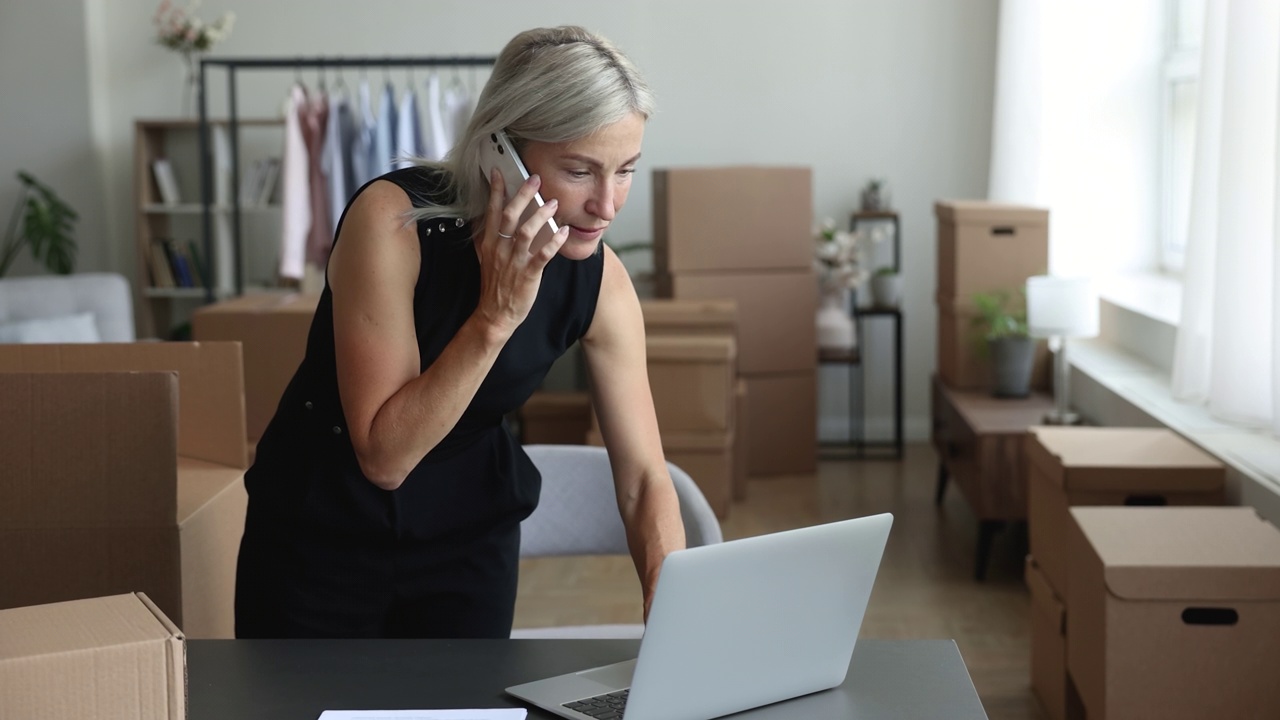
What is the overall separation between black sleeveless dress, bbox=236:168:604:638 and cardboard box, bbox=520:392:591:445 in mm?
3585

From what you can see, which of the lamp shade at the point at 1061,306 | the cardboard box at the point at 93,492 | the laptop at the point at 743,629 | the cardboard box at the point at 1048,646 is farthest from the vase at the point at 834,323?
the laptop at the point at 743,629

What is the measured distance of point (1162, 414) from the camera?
332 centimetres

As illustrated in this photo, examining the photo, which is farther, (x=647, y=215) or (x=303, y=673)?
(x=647, y=215)

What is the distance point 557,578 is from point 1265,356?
2138mm

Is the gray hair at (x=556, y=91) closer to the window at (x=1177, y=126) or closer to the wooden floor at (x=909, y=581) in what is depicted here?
the wooden floor at (x=909, y=581)

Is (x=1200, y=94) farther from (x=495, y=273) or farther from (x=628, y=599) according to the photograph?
(x=495, y=273)

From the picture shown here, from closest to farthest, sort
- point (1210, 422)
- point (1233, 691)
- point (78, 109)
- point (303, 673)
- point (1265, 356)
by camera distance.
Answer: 1. point (303, 673)
2. point (1233, 691)
3. point (1265, 356)
4. point (1210, 422)
5. point (78, 109)

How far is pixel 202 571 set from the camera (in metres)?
1.90

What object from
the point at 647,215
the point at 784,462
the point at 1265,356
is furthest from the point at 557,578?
the point at 647,215

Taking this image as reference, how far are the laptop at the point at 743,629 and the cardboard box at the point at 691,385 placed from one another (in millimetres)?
3421

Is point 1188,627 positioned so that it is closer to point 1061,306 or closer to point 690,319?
point 1061,306

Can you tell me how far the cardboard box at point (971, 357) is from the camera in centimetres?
456

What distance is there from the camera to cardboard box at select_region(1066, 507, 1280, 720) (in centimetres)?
217

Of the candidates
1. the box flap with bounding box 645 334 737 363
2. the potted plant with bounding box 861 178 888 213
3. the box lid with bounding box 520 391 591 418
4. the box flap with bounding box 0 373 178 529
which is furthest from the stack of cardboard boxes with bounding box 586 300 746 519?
the box flap with bounding box 0 373 178 529
